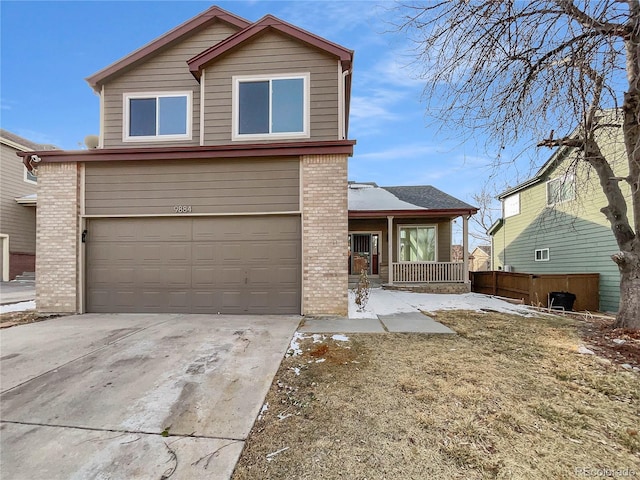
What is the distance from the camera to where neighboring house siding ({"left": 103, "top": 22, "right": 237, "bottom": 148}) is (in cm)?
774

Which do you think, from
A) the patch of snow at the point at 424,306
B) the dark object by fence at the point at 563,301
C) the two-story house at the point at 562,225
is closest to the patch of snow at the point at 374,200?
the patch of snow at the point at 424,306

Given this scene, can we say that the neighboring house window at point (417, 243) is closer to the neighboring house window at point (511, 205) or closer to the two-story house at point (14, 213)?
the neighboring house window at point (511, 205)

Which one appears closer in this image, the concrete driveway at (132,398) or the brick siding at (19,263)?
the concrete driveway at (132,398)

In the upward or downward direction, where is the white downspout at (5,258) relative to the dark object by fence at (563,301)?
upward

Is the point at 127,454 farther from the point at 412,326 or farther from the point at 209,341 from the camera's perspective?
A: the point at 412,326

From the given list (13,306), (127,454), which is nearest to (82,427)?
(127,454)

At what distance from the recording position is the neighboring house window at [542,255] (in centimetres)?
1265

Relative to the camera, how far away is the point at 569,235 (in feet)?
37.2

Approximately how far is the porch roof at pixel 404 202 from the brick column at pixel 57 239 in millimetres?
9090

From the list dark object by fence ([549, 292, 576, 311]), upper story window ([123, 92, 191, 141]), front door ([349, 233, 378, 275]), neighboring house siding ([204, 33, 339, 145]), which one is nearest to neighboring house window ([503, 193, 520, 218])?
dark object by fence ([549, 292, 576, 311])

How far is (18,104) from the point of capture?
15.7 meters

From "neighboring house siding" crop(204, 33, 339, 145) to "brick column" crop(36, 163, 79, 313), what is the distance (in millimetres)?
3514

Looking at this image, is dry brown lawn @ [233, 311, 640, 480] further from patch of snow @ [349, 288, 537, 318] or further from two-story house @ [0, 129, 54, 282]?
two-story house @ [0, 129, 54, 282]

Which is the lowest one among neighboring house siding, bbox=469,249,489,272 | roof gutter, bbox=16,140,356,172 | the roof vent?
neighboring house siding, bbox=469,249,489,272
